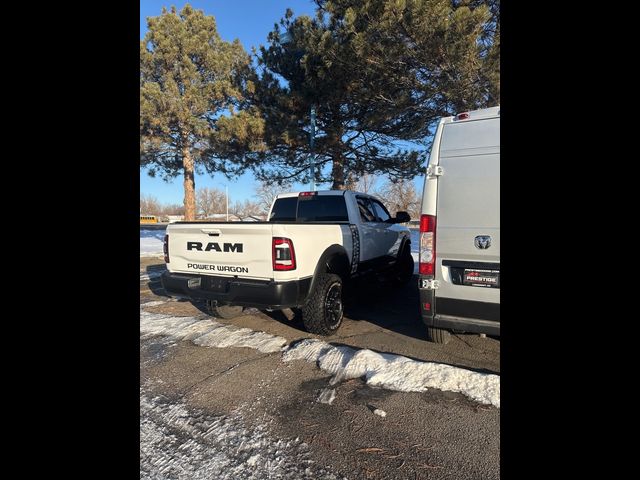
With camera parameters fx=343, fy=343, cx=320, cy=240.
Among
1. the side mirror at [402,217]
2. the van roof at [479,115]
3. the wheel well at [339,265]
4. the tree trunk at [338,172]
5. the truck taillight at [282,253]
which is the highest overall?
the tree trunk at [338,172]

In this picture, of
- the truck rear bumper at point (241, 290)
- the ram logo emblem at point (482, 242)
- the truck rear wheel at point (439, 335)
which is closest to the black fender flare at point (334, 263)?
the truck rear bumper at point (241, 290)

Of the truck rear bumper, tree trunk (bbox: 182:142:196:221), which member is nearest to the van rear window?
the truck rear bumper

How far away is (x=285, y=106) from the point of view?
39.2 ft

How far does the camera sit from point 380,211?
21.9 ft

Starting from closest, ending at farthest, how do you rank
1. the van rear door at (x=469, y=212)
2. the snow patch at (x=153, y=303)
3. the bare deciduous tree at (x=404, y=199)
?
the van rear door at (x=469, y=212), the snow patch at (x=153, y=303), the bare deciduous tree at (x=404, y=199)

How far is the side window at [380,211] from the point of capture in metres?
6.43

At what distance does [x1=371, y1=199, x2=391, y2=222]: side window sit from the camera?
6.43 meters

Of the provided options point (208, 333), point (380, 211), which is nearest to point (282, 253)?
point (208, 333)

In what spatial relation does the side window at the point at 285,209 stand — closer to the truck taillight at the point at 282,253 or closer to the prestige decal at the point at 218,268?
the prestige decal at the point at 218,268

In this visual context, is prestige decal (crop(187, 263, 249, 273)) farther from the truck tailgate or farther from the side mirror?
the side mirror

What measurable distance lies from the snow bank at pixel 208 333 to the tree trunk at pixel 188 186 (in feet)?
42.5

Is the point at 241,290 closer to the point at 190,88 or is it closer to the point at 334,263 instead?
the point at 334,263

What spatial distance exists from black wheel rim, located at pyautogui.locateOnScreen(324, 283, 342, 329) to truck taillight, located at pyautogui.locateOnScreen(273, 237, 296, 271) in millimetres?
863
